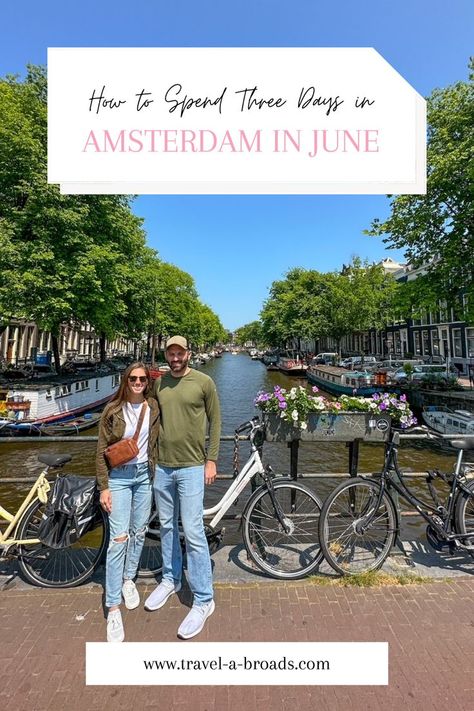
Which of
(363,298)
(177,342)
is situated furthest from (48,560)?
(363,298)

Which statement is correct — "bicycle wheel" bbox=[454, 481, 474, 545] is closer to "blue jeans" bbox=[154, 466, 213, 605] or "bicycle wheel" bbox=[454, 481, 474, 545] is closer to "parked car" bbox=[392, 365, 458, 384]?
"blue jeans" bbox=[154, 466, 213, 605]

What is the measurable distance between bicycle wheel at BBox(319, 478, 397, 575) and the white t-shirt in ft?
5.61

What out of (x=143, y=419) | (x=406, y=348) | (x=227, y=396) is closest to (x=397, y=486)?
(x=143, y=419)

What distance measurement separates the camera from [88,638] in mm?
2867

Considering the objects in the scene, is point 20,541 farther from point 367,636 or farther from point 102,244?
point 102,244

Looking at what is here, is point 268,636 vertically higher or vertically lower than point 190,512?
lower

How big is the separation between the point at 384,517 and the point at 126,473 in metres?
2.35

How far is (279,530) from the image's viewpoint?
3824 mm

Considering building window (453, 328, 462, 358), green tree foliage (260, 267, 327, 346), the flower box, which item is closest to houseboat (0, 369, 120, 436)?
the flower box

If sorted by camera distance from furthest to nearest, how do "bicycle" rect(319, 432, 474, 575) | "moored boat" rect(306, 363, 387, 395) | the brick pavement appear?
"moored boat" rect(306, 363, 387, 395)
"bicycle" rect(319, 432, 474, 575)
the brick pavement

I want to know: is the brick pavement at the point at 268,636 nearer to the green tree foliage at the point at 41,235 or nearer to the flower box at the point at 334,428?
the flower box at the point at 334,428

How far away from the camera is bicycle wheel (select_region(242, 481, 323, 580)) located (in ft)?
12.0

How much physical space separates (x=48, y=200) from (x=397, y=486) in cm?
1881

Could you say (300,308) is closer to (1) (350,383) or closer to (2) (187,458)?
(1) (350,383)
